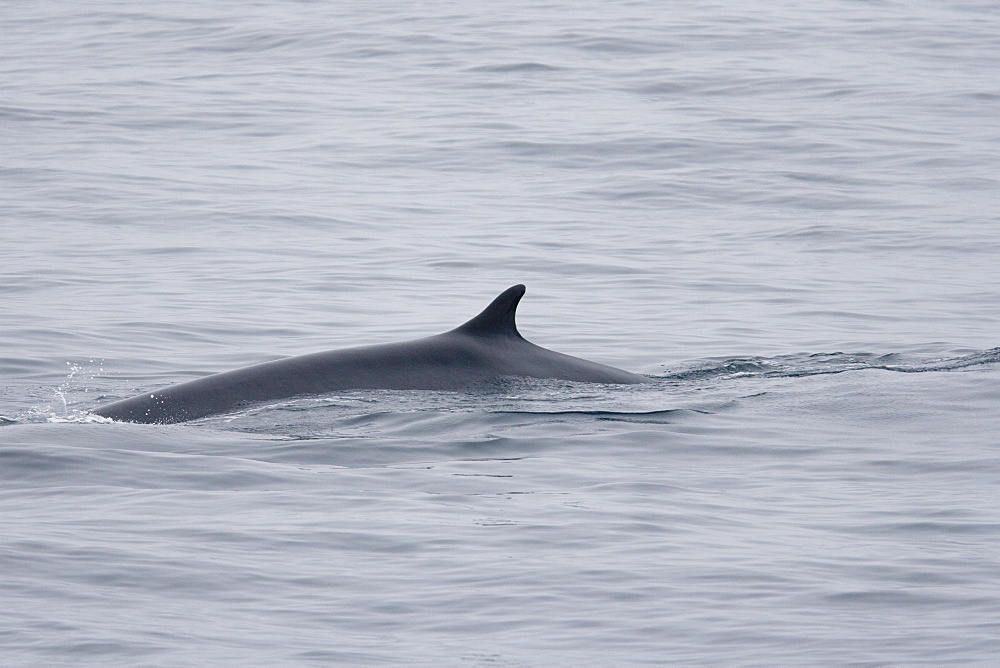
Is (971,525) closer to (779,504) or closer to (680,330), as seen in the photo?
(779,504)

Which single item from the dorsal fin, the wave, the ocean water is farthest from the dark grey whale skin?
the wave

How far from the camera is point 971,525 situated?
25.3 feet

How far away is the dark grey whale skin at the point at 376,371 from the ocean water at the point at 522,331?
13 centimetres

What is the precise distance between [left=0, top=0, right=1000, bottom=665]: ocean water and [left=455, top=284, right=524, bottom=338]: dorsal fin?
1.24ft

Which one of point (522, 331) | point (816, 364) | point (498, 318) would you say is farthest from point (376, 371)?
point (522, 331)

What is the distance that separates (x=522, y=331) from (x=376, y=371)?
16.6 ft

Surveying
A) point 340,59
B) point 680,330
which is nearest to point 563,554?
A: point 680,330

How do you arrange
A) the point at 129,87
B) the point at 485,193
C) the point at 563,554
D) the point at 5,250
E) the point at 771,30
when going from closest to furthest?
the point at 563,554 → the point at 5,250 → the point at 485,193 → the point at 129,87 → the point at 771,30

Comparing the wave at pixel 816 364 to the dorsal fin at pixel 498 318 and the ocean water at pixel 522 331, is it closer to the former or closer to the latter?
the ocean water at pixel 522 331

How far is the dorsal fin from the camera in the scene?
9.63 m

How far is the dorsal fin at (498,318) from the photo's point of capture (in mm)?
9626

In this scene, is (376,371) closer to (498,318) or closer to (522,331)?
(498,318)

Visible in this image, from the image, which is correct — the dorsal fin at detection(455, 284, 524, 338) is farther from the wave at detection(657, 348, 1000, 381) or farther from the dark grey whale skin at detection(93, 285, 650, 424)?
the wave at detection(657, 348, 1000, 381)

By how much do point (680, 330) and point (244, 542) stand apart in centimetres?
760
